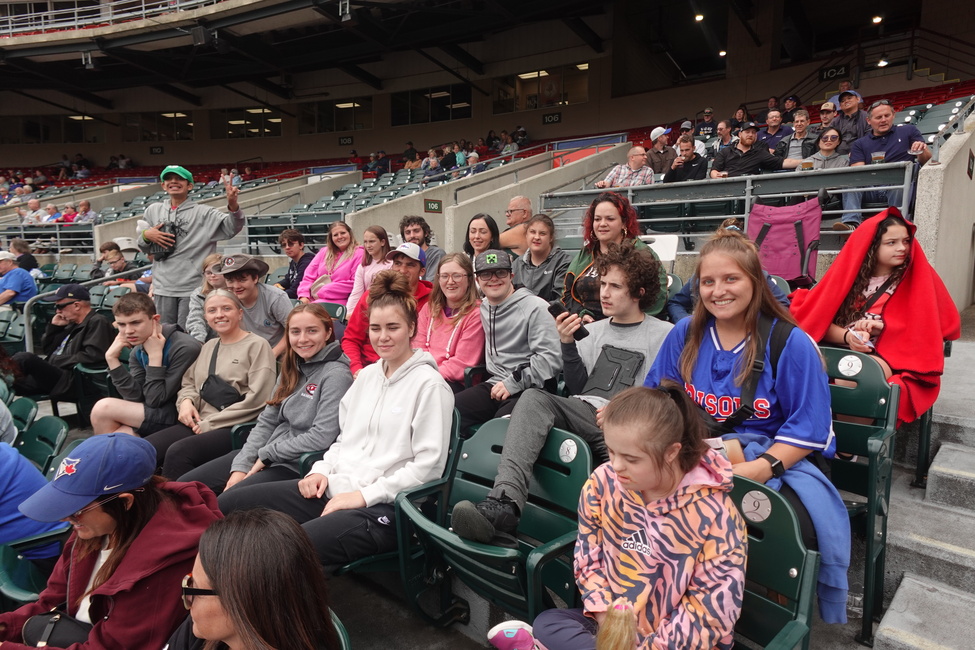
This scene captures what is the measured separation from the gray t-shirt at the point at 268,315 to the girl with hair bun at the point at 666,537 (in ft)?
10.1

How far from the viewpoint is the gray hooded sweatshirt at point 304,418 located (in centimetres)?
270

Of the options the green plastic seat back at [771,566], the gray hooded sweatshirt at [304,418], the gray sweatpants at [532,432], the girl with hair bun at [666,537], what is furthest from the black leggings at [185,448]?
the green plastic seat back at [771,566]

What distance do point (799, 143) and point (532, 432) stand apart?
6557 millimetres

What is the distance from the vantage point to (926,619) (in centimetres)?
189

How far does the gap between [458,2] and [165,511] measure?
55.5 feet

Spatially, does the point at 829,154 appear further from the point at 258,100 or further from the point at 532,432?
the point at 258,100

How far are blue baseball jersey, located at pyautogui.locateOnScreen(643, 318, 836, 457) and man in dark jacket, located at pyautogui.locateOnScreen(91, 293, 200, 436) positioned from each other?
2.82m

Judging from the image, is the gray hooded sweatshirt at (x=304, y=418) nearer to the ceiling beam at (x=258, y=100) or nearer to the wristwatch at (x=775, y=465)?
the wristwatch at (x=775, y=465)

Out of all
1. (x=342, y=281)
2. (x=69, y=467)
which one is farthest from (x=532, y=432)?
(x=342, y=281)

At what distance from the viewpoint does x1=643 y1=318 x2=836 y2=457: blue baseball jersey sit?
1835 millimetres

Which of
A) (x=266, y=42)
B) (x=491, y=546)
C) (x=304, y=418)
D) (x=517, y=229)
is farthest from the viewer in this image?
(x=266, y=42)

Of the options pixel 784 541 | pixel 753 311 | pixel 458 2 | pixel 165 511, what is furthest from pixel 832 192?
pixel 458 2

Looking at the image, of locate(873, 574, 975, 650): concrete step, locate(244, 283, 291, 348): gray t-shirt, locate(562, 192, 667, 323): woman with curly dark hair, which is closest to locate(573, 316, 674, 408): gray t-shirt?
locate(562, 192, 667, 323): woman with curly dark hair

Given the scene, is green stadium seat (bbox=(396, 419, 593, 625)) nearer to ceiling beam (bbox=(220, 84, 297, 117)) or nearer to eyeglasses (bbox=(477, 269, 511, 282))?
eyeglasses (bbox=(477, 269, 511, 282))
